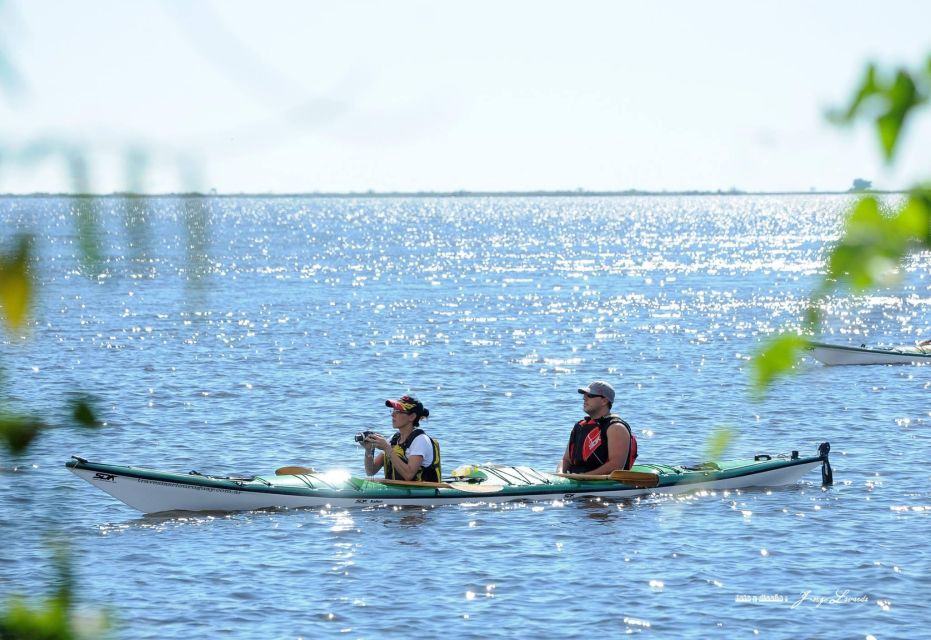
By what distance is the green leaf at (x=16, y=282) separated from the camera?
1.34m

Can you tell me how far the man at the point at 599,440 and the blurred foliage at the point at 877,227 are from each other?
14838mm

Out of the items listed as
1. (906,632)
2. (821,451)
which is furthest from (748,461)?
(906,632)

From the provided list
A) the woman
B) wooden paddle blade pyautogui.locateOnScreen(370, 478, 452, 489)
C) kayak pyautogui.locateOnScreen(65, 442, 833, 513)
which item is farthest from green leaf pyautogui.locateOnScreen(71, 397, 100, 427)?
wooden paddle blade pyautogui.locateOnScreen(370, 478, 452, 489)

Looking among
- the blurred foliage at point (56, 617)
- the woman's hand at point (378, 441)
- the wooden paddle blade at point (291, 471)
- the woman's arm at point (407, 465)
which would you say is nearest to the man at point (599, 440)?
the woman's arm at point (407, 465)

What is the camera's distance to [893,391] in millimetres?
30812

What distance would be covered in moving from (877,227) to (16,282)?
33.3 inches

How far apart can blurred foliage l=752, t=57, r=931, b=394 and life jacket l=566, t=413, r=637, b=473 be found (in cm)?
1513

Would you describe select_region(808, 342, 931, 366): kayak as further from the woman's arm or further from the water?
the woman's arm

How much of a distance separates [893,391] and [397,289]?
42.1 m

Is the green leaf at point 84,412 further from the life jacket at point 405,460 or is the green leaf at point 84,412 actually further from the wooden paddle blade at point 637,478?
the wooden paddle blade at point 637,478

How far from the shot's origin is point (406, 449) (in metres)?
16.3

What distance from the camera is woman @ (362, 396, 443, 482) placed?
15.5m

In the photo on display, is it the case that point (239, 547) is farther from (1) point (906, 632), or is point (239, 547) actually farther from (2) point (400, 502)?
(1) point (906, 632)

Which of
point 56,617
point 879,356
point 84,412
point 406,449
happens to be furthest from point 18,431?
point 879,356
